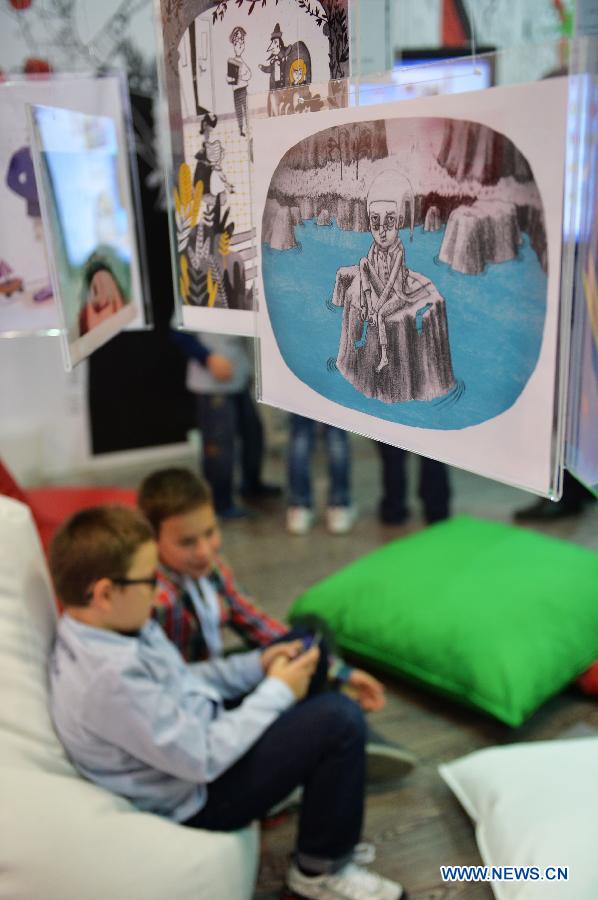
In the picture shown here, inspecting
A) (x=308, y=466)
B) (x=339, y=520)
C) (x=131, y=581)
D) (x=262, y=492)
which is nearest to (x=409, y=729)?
(x=131, y=581)

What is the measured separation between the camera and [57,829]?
1053 mm

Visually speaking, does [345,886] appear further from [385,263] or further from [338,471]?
[338,471]

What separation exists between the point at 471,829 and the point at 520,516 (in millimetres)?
1660

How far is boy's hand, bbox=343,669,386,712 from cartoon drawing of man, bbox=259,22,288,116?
117 centimetres

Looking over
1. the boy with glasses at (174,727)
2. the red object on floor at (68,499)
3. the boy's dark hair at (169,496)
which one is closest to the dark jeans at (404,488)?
the red object on floor at (68,499)

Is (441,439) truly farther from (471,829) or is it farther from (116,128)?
(471,829)

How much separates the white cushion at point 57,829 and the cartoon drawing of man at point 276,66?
2.72ft

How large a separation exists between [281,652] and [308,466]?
5.08ft

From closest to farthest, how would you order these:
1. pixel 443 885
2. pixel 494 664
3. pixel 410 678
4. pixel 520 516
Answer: pixel 443 885, pixel 494 664, pixel 410 678, pixel 520 516

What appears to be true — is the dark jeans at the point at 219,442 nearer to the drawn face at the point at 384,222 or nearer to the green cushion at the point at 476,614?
the green cushion at the point at 476,614

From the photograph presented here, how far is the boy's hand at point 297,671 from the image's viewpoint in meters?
1.44

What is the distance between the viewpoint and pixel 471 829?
5.03 ft

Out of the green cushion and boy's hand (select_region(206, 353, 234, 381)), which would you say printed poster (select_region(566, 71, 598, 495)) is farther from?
boy's hand (select_region(206, 353, 234, 381))

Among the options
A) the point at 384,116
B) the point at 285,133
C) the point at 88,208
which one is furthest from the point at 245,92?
the point at 88,208
